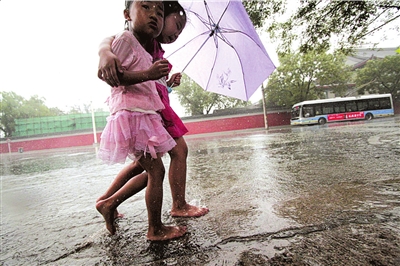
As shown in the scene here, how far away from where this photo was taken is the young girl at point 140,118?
1156 millimetres

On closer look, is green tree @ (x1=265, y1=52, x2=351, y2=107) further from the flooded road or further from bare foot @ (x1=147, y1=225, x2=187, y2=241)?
bare foot @ (x1=147, y1=225, x2=187, y2=241)

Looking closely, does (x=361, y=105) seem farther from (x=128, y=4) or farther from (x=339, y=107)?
(x=128, y=4)

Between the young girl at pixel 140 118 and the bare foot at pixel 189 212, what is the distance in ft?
0.79

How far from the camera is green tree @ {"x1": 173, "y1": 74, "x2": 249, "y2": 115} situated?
93.3 feet

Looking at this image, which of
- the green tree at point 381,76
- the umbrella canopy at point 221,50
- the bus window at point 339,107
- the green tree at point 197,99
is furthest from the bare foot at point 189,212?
the green tree at point 381,76

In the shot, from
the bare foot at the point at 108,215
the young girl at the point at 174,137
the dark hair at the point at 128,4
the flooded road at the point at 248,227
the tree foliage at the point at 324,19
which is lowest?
the flooded road at the point at 248,227

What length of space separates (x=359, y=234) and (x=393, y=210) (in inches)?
14.8

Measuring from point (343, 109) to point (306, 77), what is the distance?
523cm

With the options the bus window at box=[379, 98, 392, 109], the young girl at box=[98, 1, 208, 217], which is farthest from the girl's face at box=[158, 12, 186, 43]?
the bus window at box=[379, 98, 392, 109]

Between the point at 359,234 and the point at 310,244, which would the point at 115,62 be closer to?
the point at 310,244

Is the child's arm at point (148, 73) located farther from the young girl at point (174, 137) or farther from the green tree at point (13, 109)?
the green tree at point (13, 109)

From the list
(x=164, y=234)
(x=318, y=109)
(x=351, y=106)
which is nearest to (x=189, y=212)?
(x=164, y=234)

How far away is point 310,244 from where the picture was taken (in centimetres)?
98

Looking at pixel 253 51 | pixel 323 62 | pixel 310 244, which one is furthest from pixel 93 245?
pixel 323 62
